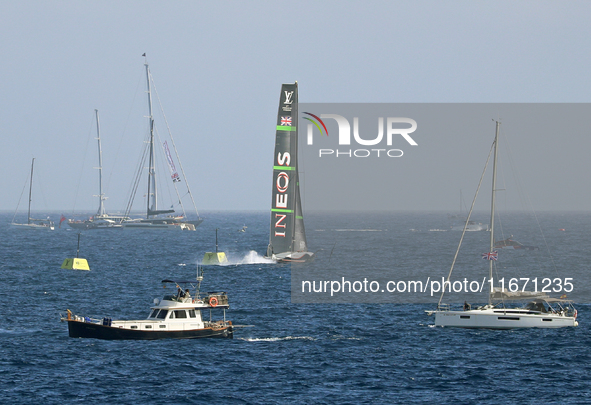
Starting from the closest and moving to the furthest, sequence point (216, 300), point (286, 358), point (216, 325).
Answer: point (286, 358) < point (216, 300) < point (216, 325)

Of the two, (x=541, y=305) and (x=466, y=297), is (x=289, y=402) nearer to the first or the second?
(x=541, y=305)

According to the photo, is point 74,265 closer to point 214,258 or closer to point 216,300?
point 214,258

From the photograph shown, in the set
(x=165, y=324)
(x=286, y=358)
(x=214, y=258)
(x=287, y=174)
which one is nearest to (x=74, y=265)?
(x=214, y=258)

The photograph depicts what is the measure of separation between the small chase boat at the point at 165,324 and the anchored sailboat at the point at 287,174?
155 ft

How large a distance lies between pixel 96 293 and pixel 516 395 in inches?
2100

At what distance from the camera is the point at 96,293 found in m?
84.8

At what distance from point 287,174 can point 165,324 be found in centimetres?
4991

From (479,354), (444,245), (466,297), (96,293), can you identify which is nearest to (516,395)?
(479,354)

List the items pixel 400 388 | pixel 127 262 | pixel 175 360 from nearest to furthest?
pixel 400 388 < pixel 175 360 < pixel 127 262

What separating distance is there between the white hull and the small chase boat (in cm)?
1961

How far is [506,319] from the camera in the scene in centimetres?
6322

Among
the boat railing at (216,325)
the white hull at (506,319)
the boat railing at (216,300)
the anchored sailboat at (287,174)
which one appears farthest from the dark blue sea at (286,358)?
the anchored sailboat at (287,174)

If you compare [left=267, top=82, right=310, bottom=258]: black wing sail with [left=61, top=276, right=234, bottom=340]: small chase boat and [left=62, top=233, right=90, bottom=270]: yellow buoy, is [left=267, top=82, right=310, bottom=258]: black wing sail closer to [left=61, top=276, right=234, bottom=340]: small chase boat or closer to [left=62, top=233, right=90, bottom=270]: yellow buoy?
[left=62, top=233, right=90, bottom=270]: yellow buoy

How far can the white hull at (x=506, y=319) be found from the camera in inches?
2486
